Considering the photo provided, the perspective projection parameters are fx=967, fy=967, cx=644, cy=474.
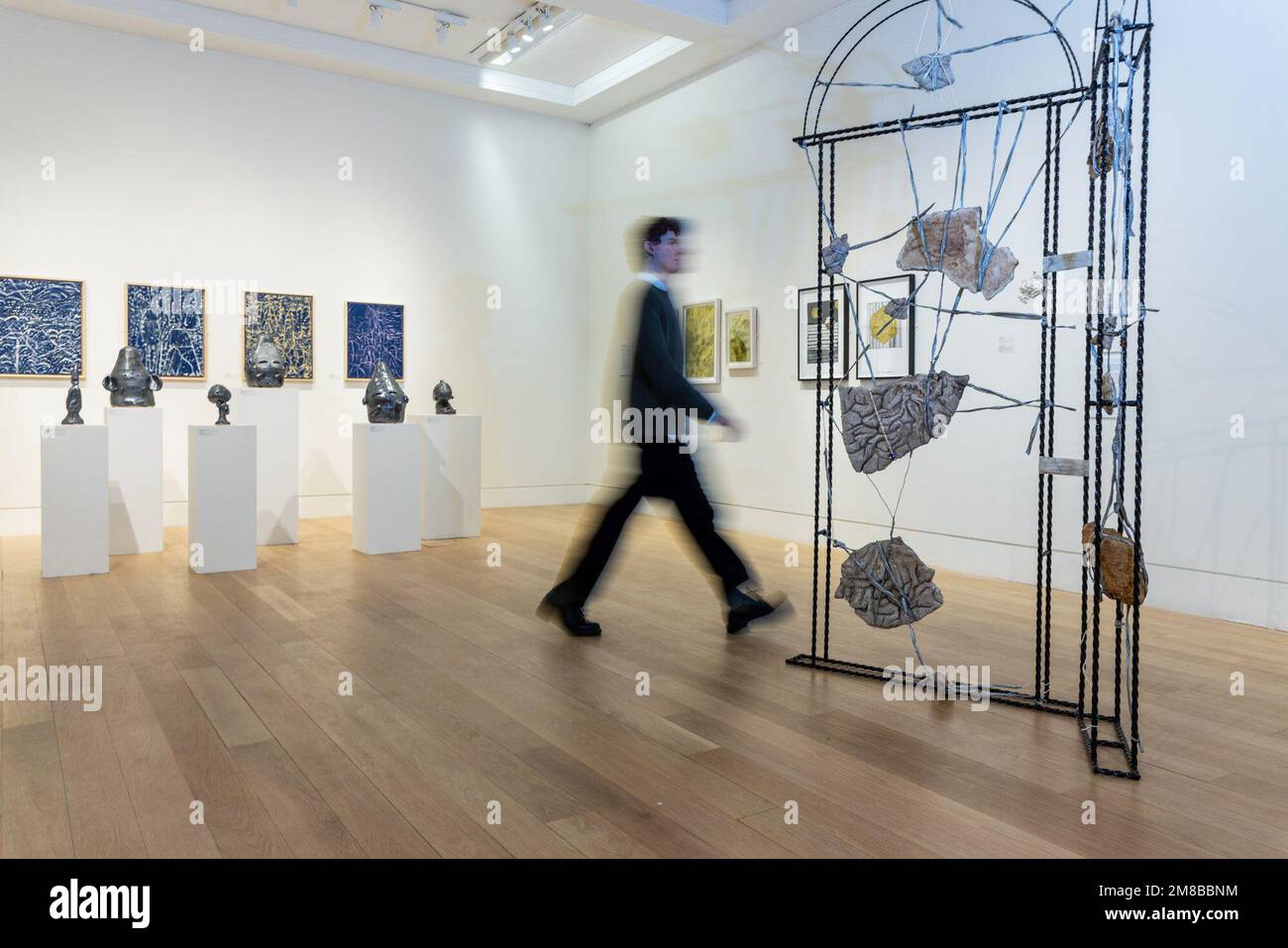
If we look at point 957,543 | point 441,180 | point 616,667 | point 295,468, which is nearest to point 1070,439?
point 957,543

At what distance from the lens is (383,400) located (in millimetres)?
7789

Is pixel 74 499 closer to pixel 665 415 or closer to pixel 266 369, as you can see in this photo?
pixel 266 369

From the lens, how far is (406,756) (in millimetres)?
3082

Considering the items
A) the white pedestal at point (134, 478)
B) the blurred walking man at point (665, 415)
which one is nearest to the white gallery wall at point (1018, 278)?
the blurred walking man at point (665, 415)

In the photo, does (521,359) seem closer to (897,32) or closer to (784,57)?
(784,57)

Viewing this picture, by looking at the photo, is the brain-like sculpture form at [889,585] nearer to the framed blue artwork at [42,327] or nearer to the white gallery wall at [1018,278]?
the white gallery wall at [1018,278]

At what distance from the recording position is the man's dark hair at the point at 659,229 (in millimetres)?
4527

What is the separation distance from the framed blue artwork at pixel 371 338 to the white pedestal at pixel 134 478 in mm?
2658

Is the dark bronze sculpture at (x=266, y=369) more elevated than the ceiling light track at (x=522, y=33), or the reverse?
the ceiling light track at (x=522, y=33)

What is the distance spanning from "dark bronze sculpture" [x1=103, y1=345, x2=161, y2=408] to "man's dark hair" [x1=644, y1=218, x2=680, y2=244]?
194 inches

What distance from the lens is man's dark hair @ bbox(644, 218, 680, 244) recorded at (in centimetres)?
453

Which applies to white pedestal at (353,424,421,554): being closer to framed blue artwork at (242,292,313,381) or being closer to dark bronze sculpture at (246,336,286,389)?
dark bronze sculpture at (246,336,286,389)

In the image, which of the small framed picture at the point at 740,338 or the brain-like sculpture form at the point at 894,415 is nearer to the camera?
the brain-like sculpture form at the point at 894,415
